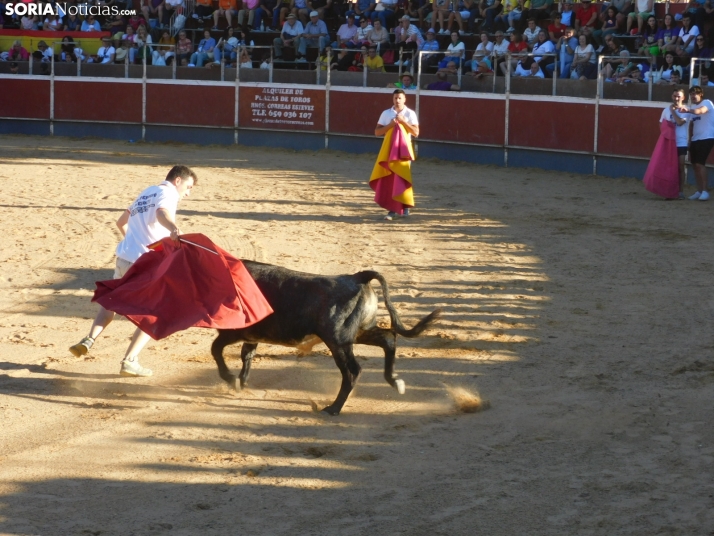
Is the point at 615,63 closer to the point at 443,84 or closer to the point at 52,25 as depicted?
the point at 443,84

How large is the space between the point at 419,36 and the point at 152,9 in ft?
25.5

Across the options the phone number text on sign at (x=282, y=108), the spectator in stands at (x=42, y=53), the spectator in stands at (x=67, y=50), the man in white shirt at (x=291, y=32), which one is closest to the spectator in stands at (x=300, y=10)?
the man in white shirt at (x=291, y=32)

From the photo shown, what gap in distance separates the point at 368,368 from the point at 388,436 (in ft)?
3.82

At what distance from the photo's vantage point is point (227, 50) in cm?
2044

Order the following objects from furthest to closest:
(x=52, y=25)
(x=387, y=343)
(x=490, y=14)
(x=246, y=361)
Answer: (x=52, y=25) → (x=490, y=14) → (x=246, y=361) → (x=387, y=343)

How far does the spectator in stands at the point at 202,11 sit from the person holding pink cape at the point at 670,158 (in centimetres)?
1281

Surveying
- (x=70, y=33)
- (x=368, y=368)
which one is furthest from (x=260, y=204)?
(x=70, y=33)

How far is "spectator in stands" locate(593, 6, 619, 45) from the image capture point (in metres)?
17.2

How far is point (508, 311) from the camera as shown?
756cm

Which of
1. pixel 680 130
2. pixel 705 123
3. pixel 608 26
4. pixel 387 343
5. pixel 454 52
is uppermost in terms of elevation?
pixel 608 26

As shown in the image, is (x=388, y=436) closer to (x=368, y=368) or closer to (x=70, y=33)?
(x=368, y=368)

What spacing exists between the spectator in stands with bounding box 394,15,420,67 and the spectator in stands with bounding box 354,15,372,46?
606 mm

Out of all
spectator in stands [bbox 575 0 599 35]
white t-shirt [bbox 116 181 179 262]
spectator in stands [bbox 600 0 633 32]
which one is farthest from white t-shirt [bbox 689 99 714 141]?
white t-shirt [bbox 116 181 179 262]

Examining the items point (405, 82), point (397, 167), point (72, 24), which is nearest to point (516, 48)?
point (405, 82)
